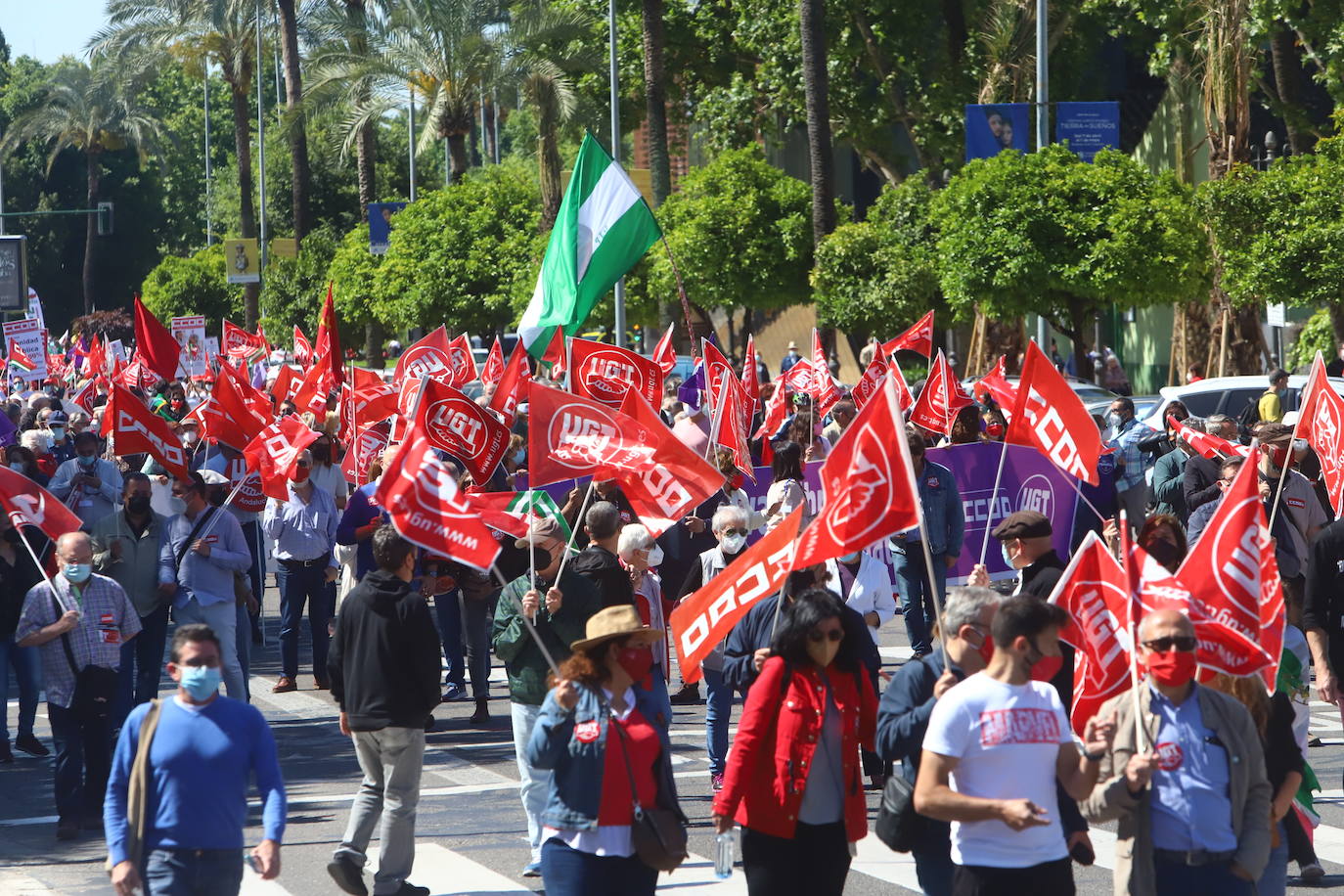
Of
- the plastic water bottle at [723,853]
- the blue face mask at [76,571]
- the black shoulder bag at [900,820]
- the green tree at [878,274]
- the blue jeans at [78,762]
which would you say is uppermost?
the green tree at [878,274]

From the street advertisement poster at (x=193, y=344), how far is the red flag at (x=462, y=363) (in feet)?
28.7

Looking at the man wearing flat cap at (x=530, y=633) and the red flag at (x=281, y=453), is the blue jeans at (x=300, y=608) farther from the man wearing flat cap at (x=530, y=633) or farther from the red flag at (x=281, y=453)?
the man wearing flat cap at (x=530, y=633)

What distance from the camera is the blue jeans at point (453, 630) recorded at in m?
12.5

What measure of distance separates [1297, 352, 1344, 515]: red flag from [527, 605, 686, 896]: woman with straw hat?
610cm

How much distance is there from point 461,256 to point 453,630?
2613cm

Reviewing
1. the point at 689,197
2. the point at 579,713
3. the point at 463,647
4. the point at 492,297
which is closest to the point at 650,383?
the point at 463,647

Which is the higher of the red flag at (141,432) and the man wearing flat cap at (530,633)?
the red flag at (141,432)

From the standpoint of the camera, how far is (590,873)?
5.83 metres

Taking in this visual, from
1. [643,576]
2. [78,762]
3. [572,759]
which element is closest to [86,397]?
[78,762]

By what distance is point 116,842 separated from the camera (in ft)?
19.0

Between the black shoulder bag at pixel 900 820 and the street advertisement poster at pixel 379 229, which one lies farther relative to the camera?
the street advertisement poster at pixel 379 229

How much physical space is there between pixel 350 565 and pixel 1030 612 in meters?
7.53

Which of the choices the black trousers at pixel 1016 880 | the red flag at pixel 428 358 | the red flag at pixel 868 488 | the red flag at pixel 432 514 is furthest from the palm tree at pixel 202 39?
the black trousers at pixel 1016 880

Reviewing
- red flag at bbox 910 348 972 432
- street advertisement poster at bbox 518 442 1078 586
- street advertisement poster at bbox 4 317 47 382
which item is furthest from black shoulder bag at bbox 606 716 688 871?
street advertisement poster at bbox 4 317 47 382
